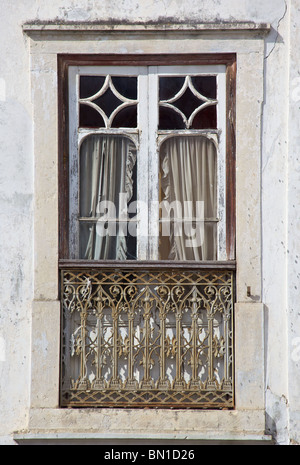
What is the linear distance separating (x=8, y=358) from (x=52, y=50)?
2.79 m

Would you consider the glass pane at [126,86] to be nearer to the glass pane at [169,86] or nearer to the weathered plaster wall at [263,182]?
the glass pane at [169,86]

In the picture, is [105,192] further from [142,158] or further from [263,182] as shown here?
[263,182]

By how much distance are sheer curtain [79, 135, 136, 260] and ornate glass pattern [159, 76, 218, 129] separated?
0.43 metres

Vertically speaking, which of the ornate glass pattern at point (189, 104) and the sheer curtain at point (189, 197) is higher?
the ornate glass pattern at point (189, 104)

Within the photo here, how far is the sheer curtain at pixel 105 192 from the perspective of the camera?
727cm

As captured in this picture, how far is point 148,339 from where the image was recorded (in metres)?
7.02

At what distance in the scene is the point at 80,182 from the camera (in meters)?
7.32

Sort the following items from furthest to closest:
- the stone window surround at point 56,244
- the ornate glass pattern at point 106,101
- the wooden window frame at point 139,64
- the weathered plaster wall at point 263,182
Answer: the ornate glass pattern at point 106,101, the wooden window frame at point 139,64, the weathered plaster wall at point 263,182, the stone window surround at point 56,244

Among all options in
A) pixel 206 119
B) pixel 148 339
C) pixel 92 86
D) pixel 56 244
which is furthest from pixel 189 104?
pixel 148 339

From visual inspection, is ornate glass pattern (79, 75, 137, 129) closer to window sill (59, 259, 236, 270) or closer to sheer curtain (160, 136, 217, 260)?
sheer curtain (160, 136, 217, 260)

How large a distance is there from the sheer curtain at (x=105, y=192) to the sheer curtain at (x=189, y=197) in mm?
340

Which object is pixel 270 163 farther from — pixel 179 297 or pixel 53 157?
pixel 53 157

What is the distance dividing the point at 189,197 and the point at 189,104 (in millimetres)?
854

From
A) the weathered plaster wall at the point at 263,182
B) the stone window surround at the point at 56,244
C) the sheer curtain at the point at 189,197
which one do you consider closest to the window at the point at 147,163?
the sheer curtain at the point at 189,197
